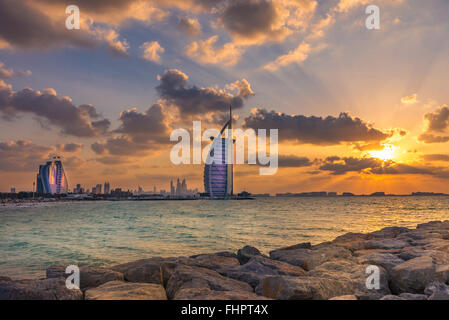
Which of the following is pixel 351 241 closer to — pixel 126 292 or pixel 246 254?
pixel 246 254

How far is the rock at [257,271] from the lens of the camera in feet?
27.4

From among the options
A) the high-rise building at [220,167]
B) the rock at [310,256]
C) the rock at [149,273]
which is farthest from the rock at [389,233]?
the high-rise building at [220,167]

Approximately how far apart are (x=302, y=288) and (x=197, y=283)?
2.19 m

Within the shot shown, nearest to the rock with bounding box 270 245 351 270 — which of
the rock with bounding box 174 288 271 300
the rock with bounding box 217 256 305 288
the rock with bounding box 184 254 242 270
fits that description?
the rock with bounding box 217 256 305 288

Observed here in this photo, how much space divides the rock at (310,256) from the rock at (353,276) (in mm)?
1417

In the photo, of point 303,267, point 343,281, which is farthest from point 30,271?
point 343,281

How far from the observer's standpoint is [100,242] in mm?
23188

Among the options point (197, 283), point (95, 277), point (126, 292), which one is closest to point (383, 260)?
point (197, 283)

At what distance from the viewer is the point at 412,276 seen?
307 inches

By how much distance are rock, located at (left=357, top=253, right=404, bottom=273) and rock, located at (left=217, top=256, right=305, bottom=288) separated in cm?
193

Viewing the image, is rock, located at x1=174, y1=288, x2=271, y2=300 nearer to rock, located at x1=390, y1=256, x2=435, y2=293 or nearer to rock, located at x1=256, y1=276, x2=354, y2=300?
rock, located at x1=256, y1=276, x2=354, y2=300

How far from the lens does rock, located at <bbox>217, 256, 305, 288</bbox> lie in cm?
836
